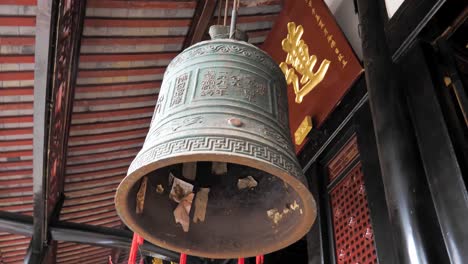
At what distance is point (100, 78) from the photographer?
3627 mm

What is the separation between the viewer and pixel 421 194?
4.97ft

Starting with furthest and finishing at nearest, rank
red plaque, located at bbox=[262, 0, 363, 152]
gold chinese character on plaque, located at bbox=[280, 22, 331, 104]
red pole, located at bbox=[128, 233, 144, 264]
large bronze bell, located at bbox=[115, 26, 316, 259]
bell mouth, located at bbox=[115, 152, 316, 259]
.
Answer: gold chinese character on plaque, located at bbox=[280, 22, 331, 104] → red plaque, located at bbox=[262, 0, 363, 152] → red pole, located at bbox=[128, 233, 144, 264] → bell mouth, located at bbox=[115, 152, 316, 259] → large bronze bell, located at bbox=[115, 26, 316, 259]

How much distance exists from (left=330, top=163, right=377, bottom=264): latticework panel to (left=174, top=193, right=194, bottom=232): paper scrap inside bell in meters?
0.97

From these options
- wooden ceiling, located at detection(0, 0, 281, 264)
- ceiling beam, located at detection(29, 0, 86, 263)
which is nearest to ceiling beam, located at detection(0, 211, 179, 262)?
ceiling beam, located at detection(29, 0, 86, 263)

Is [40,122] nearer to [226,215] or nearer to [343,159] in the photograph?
[226,215]

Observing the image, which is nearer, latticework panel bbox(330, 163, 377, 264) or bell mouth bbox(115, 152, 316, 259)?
bell mouth bbox(115, 152, 316, 259)

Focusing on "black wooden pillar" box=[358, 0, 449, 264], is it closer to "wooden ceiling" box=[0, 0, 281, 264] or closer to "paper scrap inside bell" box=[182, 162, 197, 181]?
"paper scrap inside bell" box=[182, 162, 197, 181]

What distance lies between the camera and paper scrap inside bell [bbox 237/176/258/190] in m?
2.06

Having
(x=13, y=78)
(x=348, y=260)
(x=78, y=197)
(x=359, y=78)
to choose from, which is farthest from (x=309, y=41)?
(x=78, y=197)

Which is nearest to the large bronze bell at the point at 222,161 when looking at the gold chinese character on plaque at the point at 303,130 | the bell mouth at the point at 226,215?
the bell mouth at the point at 226,215

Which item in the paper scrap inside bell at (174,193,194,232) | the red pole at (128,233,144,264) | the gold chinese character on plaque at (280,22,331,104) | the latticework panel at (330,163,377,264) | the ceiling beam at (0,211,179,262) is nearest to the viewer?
the paper scrap inside bell at (174,193,194,232)

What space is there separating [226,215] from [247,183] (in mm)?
179

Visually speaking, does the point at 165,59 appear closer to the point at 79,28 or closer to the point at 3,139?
the point at 79,28

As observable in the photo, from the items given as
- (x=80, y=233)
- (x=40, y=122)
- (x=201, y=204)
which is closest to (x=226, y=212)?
(x=201, y=204)
